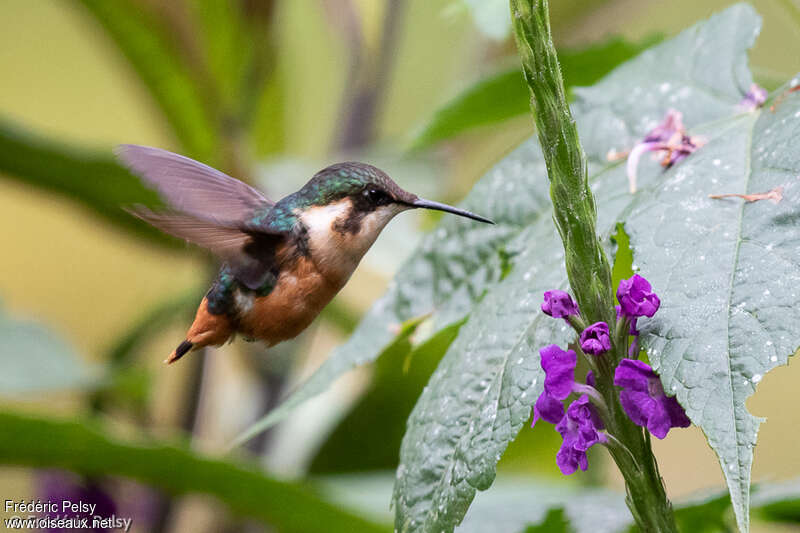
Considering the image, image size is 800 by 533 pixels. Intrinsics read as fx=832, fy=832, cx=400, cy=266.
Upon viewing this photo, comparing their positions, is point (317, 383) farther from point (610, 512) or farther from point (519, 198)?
point (610, 512)

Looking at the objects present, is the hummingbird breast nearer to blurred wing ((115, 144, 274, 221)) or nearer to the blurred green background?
blurred wing ((115, 144, 274, 221))

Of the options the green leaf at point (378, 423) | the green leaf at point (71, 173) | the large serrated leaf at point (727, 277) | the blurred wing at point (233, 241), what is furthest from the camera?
the green leaf at point (378, 423)

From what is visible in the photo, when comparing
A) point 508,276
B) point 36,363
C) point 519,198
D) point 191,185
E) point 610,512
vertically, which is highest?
point 36,363

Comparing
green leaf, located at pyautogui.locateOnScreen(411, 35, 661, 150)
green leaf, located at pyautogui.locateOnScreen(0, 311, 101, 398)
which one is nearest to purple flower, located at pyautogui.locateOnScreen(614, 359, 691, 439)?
green leaf, located at pyautogui.locateOnScreen(411, 35, 661, 150)

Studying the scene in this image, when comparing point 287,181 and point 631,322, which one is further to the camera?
point 287,181

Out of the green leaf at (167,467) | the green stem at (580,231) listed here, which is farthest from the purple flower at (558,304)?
the green leaf at (167,467)

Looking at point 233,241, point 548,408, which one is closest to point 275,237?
point 233,241

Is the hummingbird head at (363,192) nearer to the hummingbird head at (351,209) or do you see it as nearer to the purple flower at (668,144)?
the hummingbird head at (351,209)
